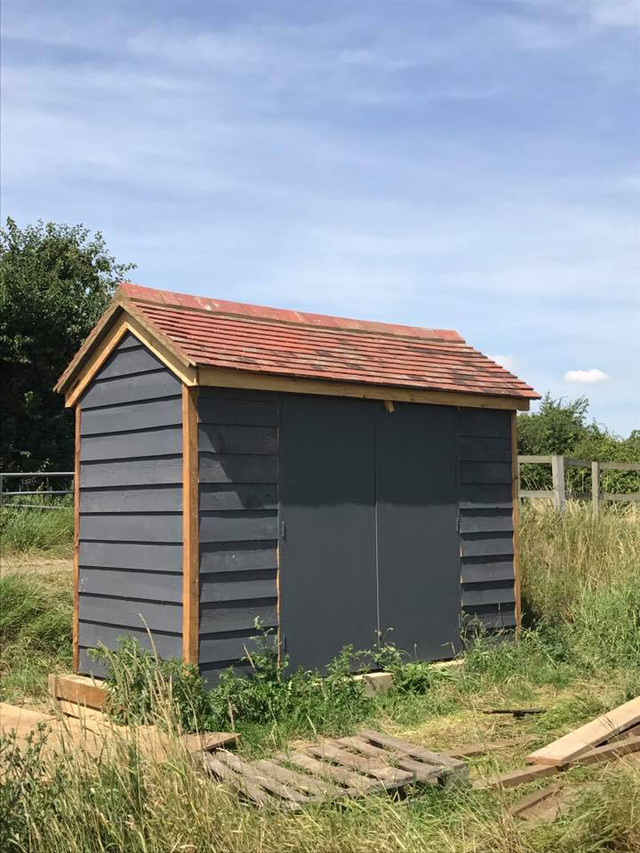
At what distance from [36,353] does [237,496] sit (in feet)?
62.5

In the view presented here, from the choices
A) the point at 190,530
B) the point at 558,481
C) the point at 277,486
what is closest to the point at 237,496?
the point at 277,486

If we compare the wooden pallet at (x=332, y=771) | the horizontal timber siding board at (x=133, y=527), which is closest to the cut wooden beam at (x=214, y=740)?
the wooden pallet at (x=332, y=771)

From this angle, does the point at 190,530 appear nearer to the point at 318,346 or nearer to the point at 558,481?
the point at 318,346

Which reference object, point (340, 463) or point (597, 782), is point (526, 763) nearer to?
point (597, 782)

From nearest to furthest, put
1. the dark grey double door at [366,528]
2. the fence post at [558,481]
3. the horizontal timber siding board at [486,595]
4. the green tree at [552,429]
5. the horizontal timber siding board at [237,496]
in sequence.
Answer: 1. the horizontal timber siding board at [237,496]
2. the dark grey double door at [366,528]
3. the horizontal timber siding board at [486,595]
4. the fence post at [558,481]
5. the green tree at [552,429]

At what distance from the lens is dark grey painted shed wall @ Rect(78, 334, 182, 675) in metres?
8.02

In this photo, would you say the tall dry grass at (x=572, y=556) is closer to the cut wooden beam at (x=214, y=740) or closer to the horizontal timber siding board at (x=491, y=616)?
the horizontal timber siding board at (x=491, y=616)

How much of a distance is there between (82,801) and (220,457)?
3.73 m

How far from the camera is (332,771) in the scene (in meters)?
5.86

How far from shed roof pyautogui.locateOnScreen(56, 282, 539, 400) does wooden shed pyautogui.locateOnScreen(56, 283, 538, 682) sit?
3cm

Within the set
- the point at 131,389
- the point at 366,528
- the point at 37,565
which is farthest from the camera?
the point at 37,565

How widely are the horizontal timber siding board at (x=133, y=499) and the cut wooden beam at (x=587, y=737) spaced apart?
3.31 meters

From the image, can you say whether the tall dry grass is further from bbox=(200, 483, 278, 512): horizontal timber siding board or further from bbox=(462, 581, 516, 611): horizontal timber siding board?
bbox=(200, 483, 278, 512): horizontal timber siding board

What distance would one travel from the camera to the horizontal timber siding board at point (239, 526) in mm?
7855
